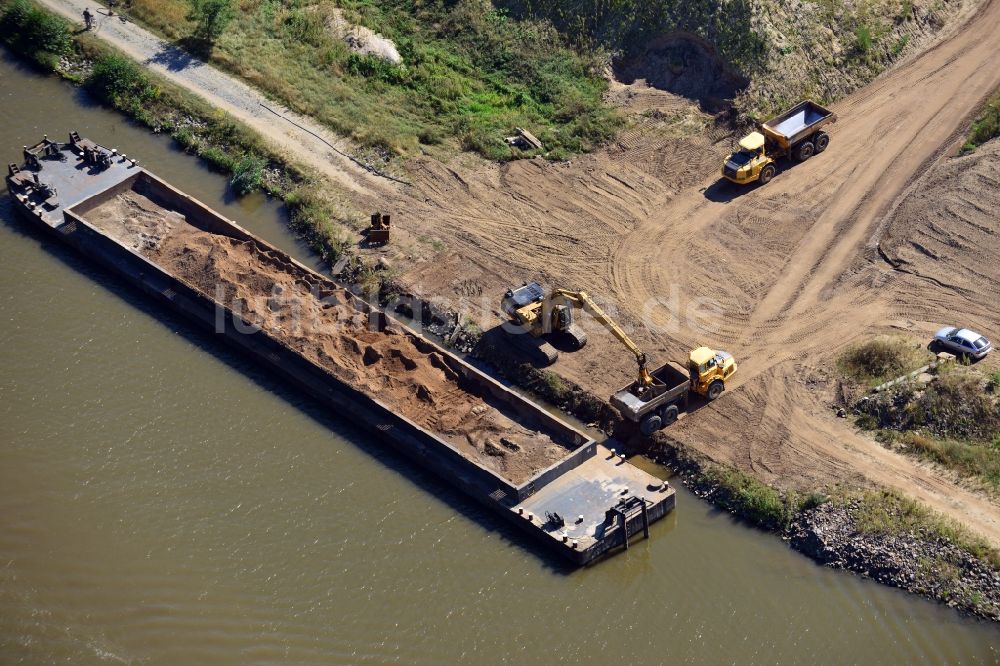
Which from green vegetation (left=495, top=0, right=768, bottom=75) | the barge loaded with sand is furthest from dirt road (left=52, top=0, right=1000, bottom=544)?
green vegetation (left=495, top=0, right=768, bottom=75)

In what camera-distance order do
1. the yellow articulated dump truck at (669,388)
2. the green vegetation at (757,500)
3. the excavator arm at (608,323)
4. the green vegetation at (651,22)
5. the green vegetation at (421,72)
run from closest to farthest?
the green vegetation at (757,500) → the yellow articulated dump truck at (669,388) → the excavator arm at (608,323) → the green vegetation at (421,72) → the green vegetation at (651,22)

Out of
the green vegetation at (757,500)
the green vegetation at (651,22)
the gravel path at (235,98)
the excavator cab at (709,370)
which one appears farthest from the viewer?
the green vegetation at (651,22)

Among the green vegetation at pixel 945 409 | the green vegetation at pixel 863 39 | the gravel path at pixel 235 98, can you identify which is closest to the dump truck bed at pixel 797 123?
the green vegetation at pixel 863 39

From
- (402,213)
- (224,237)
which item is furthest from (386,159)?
(224,237)

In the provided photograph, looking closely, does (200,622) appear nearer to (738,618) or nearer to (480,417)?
(480,417)

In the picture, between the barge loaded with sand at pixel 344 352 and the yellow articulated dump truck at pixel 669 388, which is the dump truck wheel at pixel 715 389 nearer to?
the yellow articulated dump truck at pixel 669 388

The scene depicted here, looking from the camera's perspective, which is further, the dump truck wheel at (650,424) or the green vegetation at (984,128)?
the green vegetation at (984,128)
